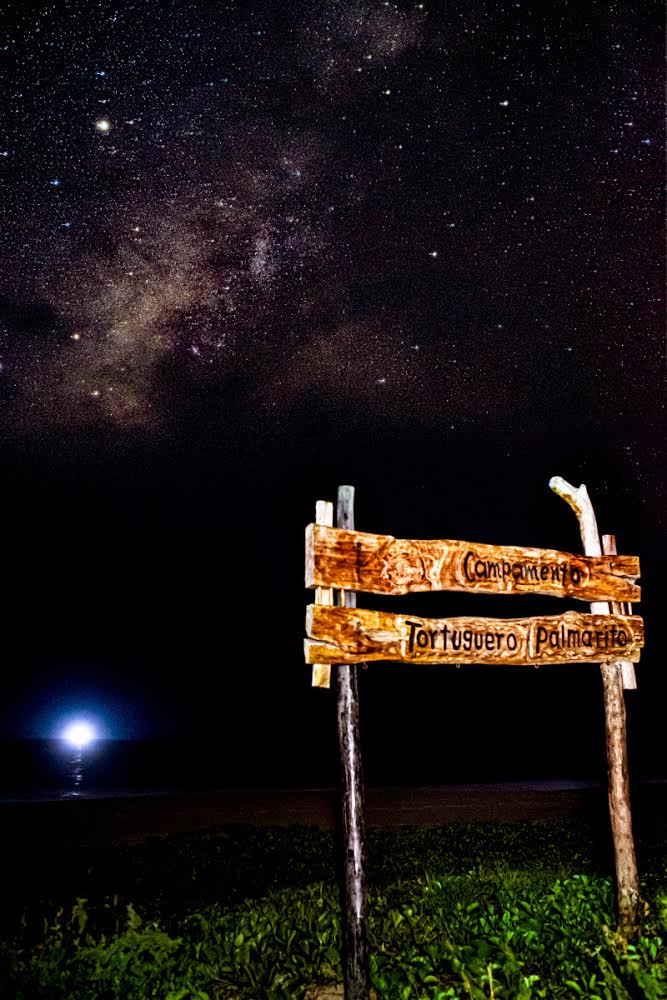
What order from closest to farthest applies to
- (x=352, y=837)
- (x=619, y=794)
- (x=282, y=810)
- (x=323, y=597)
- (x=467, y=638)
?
(x=352, y=837), (x=323, y=597), (x=467, y=638), (x=619, y=794), (x=282, y=810)

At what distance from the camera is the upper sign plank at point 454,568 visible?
16.8 ft

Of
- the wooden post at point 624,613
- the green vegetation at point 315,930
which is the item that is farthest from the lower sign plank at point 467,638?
the green vegetation at point 315,930

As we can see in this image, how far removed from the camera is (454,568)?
5672 millimetres

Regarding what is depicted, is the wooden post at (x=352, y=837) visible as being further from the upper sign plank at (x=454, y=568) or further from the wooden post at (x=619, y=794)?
the wooden post at (x=619, y=794)

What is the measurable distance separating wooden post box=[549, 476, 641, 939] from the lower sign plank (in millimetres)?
259

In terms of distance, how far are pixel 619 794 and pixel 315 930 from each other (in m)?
3.16

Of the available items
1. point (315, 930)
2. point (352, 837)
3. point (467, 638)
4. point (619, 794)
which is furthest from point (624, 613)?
point (315, 930)

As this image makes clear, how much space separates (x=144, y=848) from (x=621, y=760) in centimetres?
733

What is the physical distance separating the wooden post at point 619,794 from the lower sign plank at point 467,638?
10.2 inches

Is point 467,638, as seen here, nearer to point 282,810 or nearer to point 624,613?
point 624,613

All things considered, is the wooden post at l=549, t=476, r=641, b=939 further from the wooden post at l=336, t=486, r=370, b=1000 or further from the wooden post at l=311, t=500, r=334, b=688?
the wooden post at l=311, t=500, r=334, b=688

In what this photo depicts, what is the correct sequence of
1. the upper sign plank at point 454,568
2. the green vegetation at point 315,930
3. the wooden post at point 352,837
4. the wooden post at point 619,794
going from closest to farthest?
the wooden post at point 352,837 → the green vegetation at point 315,930 → the upper sign plank at point 454,568 → the wooden post at point 619,794

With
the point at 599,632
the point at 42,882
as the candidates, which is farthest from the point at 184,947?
the point at 599,632

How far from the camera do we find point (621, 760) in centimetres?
623
